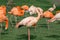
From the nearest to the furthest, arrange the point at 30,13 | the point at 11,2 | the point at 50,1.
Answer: the point at 30,13 < the point at 11,2 < the point at 50,1

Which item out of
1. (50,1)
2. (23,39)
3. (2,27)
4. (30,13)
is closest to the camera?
(23,39)

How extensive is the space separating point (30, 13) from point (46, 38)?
2.13 m

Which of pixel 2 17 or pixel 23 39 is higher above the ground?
pixel 2 17

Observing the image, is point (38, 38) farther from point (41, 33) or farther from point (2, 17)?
point (2, 17)

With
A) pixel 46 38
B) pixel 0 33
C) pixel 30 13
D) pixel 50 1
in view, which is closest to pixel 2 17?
pixel 0 33

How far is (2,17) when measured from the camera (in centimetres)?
506

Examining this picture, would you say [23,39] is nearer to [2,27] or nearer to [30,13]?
[2,27]

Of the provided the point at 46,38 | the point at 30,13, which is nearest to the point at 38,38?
the point at 46,38

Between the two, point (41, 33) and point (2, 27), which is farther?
point (2, 27)

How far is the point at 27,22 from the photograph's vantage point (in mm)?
4707

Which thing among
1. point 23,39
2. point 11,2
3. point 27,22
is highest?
point 11,2

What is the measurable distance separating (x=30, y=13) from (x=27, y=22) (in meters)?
2.12

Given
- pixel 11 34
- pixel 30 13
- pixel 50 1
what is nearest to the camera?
pixel 11 34

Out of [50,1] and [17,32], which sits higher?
[50,1]
